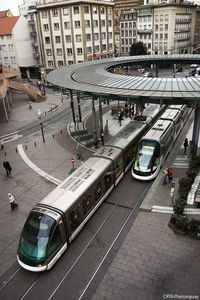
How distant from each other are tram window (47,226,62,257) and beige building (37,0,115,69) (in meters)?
62.4

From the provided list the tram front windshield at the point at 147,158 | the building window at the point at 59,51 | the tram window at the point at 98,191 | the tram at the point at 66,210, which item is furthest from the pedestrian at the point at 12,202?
the building window at the point at 59,51

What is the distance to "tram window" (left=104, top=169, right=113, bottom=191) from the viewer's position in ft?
66.9

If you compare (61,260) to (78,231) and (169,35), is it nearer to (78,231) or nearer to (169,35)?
(78,231)

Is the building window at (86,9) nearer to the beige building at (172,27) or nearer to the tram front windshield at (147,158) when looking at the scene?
the beige building at (172,27)

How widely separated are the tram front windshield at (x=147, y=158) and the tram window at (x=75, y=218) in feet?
25.8

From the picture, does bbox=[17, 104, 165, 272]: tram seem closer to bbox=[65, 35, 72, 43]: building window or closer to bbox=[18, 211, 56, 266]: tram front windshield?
bbox=[18, 211, 56, 266]: tram front windshield

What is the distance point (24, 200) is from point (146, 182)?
10329 mm

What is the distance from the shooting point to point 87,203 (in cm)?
1809

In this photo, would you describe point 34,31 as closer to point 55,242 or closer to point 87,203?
point 87,203

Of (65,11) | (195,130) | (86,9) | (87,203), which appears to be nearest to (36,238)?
(87,203)

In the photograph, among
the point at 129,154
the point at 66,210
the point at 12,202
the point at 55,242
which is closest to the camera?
the point at 55,242

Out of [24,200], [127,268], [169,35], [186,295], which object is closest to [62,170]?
[24,200]

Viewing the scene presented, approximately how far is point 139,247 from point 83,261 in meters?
3.49

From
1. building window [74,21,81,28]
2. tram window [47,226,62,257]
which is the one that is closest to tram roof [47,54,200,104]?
tram window [47,226,62,257]
